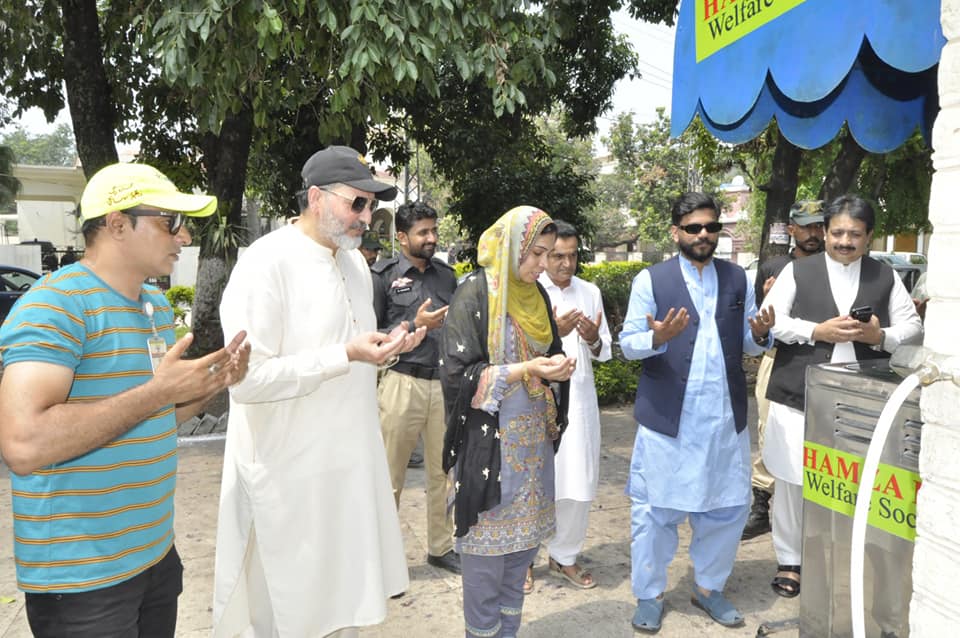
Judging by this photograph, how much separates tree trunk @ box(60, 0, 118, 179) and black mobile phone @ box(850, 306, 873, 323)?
22.6 ft

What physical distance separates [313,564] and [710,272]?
7.35ft

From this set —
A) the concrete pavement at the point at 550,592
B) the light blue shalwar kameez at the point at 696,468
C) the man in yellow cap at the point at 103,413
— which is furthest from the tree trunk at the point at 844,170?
the man in yellow cap at the point at 103,413

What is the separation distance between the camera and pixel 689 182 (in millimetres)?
46969

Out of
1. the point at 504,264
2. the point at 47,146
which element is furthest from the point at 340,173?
the point at 47,146

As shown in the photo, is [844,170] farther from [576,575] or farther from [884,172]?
[884,172]

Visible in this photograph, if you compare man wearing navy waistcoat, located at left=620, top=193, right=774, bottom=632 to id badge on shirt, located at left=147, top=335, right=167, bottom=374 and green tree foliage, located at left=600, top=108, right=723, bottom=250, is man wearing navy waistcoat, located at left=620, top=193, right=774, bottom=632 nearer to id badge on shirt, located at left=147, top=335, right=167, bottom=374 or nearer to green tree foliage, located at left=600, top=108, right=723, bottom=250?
id badge on shirt, located at left=147, top=335, right=167, bottom=374

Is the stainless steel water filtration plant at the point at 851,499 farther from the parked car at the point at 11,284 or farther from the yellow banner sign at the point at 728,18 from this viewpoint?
the parked car at the point at 11,284

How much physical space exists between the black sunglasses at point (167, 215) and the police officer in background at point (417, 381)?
82.9 inches

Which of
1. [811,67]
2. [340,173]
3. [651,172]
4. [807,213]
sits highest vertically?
[651,172]

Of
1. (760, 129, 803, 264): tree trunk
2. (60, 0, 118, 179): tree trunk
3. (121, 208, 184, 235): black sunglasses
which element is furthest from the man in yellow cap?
(760, 129, 803, 264): tree trunk

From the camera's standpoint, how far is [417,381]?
14.2ft

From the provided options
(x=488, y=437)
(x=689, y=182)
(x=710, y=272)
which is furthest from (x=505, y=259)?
(x=689, y=182)

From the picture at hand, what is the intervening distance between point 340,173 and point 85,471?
1301 millimetres

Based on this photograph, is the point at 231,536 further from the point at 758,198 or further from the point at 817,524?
the point at 758,198
